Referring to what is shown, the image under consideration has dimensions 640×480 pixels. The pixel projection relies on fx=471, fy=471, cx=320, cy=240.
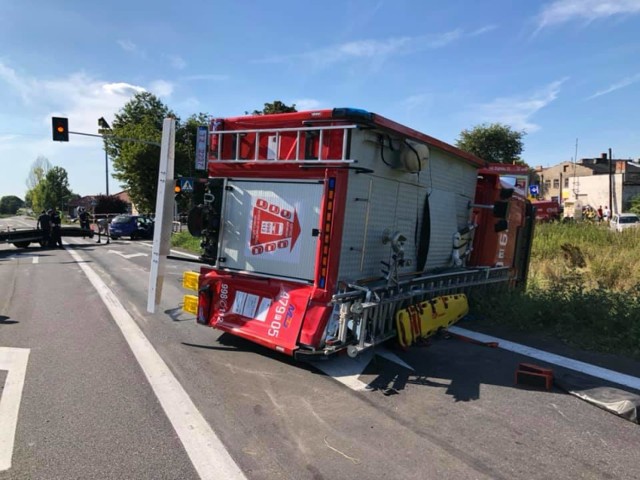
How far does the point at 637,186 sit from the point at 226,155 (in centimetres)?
6714

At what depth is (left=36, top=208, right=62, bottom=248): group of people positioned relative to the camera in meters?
20.7

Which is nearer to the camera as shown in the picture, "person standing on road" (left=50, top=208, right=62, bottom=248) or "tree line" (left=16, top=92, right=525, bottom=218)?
"person standing on road" (left=50, top=208, right=62, bottom=248)

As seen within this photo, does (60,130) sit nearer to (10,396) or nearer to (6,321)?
(6,321)

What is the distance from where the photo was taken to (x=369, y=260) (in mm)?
5598

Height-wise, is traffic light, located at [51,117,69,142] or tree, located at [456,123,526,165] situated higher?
tree, located at [456,123,526,165]

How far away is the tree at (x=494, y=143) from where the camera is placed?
170 ft

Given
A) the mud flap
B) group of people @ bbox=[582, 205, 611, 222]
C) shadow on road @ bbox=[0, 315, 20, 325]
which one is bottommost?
shadow on road @ bbox=[0, 315, 20, 325]

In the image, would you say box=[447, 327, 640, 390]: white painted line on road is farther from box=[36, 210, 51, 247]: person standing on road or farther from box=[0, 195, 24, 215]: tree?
box=[0, 195, 24, 215]: tree

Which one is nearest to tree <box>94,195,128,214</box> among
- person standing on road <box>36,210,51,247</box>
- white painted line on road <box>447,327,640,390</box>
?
person standing on road <box>36,210,51,247</box>

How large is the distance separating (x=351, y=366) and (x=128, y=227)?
86.9 feet

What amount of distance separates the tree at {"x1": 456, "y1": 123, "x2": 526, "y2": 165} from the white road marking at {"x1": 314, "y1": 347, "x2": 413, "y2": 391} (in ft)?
163

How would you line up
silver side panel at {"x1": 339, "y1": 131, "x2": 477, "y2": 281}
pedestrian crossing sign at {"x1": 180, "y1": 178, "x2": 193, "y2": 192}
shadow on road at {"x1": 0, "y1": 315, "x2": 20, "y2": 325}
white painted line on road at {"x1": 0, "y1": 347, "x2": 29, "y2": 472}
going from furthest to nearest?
shadow on road at {"x1": 0, "y1": 315, "x2": 20, "y2": 325} < pedestrian crossing sign at {"x1": 180, "y1": 178, "x2": 193, "y2": 192} < silver side panel at {"x1": 339, "y1": 131, "x2": 477, "y2": 281} < white painted line on road at {"x1": 0, "y1": 347, "x2": 29, "y2": 472}

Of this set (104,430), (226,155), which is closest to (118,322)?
(226,155)

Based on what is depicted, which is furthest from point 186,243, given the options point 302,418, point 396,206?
point 302,418
